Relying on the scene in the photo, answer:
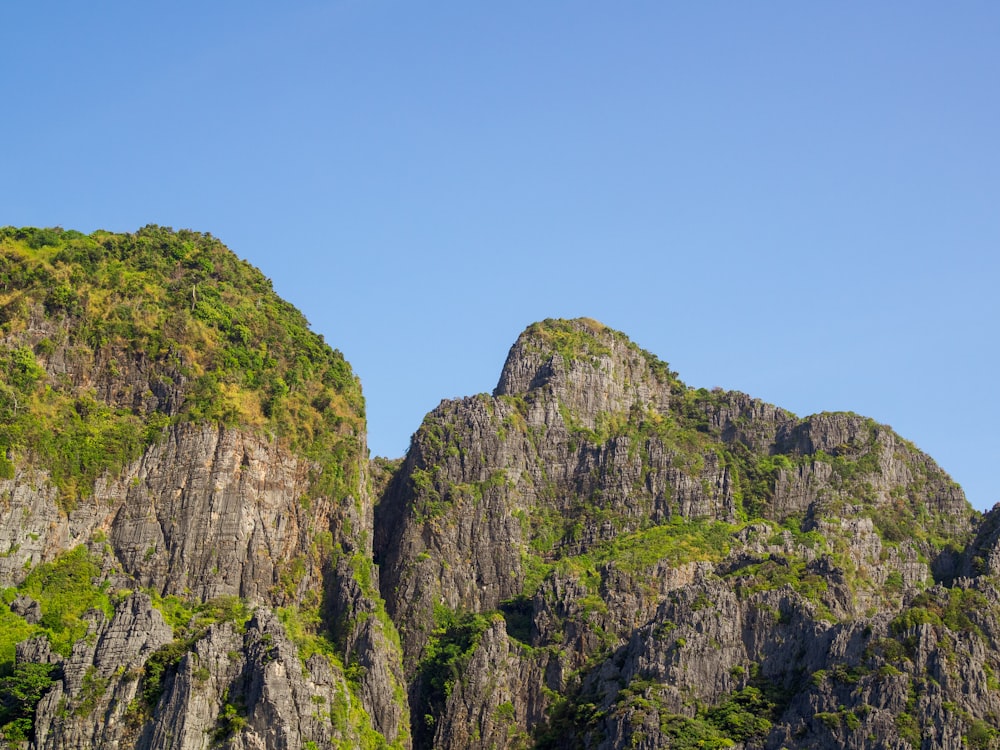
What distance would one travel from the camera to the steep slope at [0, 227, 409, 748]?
11106 centimetres

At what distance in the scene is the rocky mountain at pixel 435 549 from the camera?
112500mm

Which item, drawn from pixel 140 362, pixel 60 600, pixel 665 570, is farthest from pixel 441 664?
pixel 140 362

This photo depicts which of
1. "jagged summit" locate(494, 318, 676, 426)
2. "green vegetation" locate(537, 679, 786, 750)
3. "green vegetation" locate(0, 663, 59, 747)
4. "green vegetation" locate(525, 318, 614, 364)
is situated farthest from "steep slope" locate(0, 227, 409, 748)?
"green vegetation" locate(525, 318, 614, 364)

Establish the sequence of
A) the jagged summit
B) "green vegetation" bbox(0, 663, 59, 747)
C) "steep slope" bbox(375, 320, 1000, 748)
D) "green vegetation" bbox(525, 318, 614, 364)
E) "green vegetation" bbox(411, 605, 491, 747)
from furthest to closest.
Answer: "green vegetation" bbox(525, 318, 614, 364) → the jagged summit → "green vegetation" bbox(411, 605, 491, 747) → "steep slope" bbox(375, 320, 1000, 748) → "green vegetation" bbox(0, 663, 59, 747)

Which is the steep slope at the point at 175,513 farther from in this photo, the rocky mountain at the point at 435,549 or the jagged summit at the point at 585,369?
the jagged summit at the point at 585,369

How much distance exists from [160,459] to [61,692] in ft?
65.9

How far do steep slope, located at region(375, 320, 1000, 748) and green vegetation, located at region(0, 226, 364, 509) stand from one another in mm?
10185

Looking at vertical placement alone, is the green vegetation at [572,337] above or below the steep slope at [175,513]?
above

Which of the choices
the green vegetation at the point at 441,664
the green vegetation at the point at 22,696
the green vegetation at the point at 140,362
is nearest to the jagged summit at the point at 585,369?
the green vegetation at the point at 140,362

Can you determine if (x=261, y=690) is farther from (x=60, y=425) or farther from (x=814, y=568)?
(x=814, y=568)

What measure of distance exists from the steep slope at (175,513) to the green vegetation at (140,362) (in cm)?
14

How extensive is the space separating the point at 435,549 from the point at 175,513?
20.6 metres

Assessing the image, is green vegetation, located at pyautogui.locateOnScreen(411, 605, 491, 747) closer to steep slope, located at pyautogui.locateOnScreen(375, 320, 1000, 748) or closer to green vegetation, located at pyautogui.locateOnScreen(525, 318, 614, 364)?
steep slope, located at pyautogui.locateOnScreen(375, 320, 1000, 748)

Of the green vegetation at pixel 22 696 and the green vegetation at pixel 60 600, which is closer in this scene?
the green vegetation at pixel 22 696
